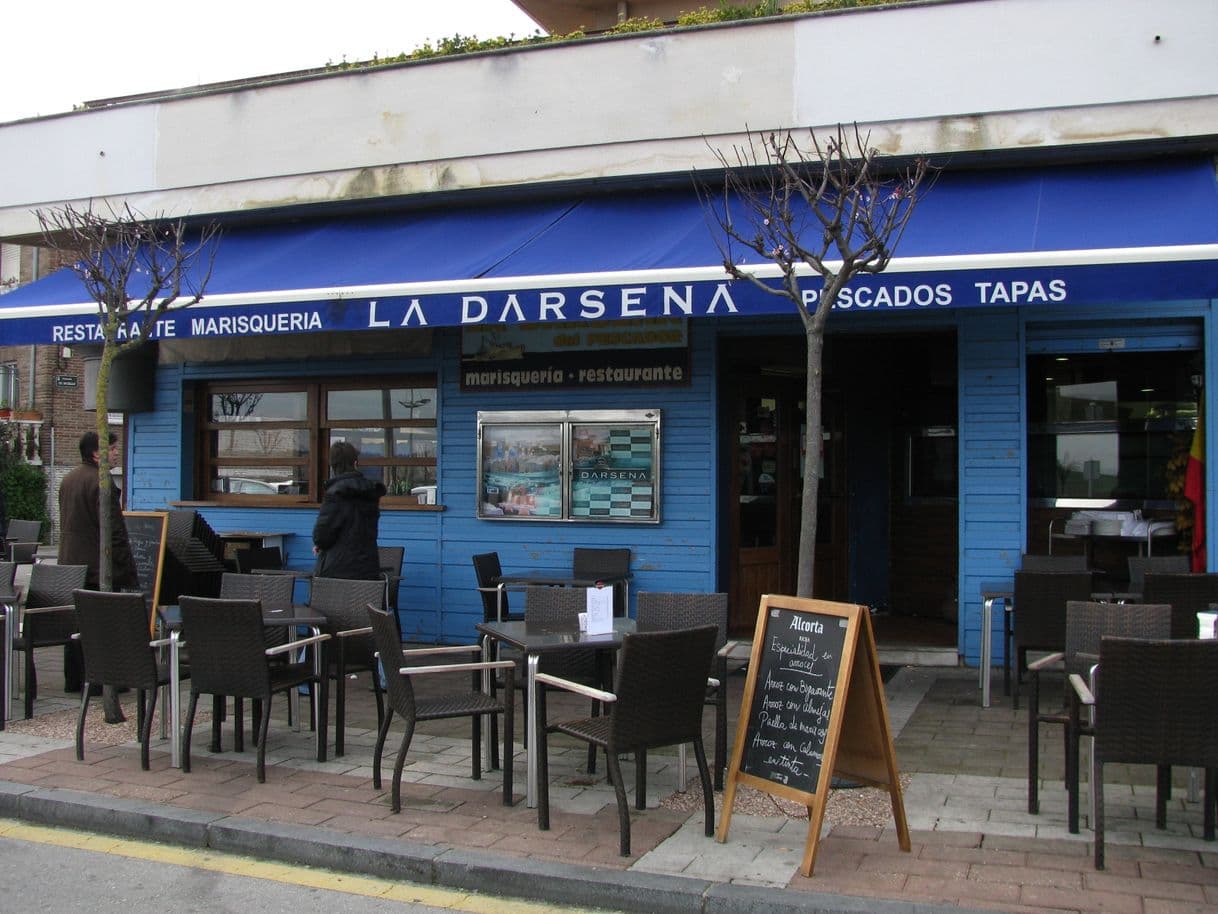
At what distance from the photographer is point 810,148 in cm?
A: 888

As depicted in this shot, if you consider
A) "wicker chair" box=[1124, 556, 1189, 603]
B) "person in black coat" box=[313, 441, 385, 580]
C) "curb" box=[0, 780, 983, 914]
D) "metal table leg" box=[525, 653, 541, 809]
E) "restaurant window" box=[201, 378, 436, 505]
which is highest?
"restaurant window" box=[201, 378, 436, 505]

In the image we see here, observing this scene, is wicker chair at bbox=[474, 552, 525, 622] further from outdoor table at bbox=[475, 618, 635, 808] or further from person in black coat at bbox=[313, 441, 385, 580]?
outdoor table at bbox=[475, 618, 635, 808]

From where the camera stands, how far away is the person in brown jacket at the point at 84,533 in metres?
7.94

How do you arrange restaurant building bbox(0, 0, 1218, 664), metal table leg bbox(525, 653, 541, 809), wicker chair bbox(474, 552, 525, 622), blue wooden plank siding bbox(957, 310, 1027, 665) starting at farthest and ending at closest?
wicker chair bbox(474, 552, 525, 622)
blue wooden plank siding bbox(957, 310, 1027, 665)
restaurant building bbox(0, 0, 1218, 664)
metal table leg bbox(525, 653, 541, 809)

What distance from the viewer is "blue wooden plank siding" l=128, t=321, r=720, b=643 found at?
373 inches

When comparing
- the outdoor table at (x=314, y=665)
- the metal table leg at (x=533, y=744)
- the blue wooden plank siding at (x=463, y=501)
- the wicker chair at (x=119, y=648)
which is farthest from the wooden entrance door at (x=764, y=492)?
the wicker chair at (x=119, y=648)

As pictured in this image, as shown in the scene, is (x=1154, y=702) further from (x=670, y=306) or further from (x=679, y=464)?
(x=679, y=464)

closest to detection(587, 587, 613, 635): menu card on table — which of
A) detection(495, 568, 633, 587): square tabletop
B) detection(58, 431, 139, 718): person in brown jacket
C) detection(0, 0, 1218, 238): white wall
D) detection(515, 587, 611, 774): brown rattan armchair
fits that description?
detection(515, 587, 611, 774): brown rattan armchair

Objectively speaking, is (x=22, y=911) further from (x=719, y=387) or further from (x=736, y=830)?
(x=719, y=387)

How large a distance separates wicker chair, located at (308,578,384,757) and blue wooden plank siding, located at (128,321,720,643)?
2968 millimetres

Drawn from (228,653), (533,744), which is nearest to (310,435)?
(228,653)

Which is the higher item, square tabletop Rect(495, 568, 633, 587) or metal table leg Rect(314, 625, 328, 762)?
square tabletop Rect(495, 568, 633, 587)

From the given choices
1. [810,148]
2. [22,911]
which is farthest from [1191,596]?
[22,911]

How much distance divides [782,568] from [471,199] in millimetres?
4395
